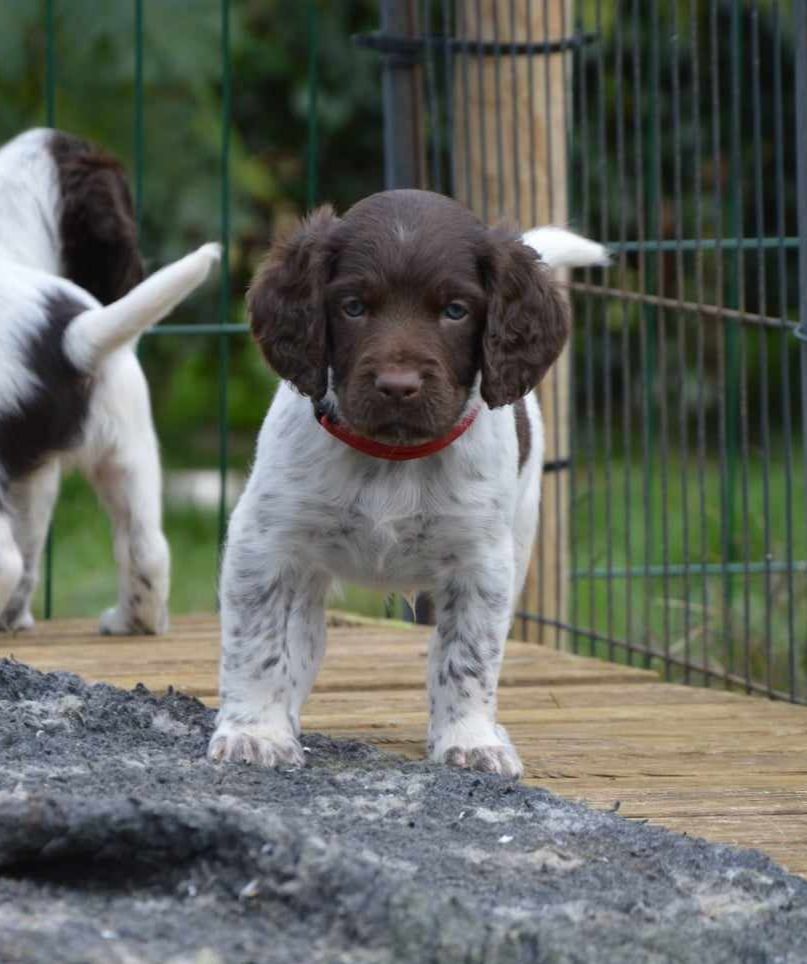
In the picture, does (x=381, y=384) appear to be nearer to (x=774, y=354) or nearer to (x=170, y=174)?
(x=170, y=174)

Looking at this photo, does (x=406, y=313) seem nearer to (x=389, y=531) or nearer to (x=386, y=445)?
(x=386, y=445)

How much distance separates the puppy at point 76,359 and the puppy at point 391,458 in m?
1.34

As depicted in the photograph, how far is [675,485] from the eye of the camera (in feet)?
35.6

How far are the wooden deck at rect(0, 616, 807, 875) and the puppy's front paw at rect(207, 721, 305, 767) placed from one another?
1.23 ft

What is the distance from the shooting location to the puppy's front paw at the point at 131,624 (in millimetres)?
5590

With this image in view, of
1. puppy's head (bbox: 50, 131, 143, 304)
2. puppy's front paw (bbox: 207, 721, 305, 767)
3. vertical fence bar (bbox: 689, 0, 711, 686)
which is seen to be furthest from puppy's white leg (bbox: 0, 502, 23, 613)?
vertical fence bar (bbox: 689, 0, 711, 686)

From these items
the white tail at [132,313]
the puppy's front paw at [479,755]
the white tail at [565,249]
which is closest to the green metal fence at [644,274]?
the white tail at [565,249]

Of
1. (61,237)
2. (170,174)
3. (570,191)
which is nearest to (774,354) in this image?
(170,174)

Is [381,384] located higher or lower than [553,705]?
higher

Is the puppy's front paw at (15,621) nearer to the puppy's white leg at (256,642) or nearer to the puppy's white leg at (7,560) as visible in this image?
the puppy's white leg at (7,560)

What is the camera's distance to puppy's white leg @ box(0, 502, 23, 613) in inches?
193

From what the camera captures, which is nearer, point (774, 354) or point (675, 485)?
point (675, 485)

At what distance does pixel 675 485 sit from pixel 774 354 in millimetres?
2658

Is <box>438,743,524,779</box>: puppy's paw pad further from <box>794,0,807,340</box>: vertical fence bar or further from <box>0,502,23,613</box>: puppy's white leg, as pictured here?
<box>0,502,23,613</box>: puppy's white leg
